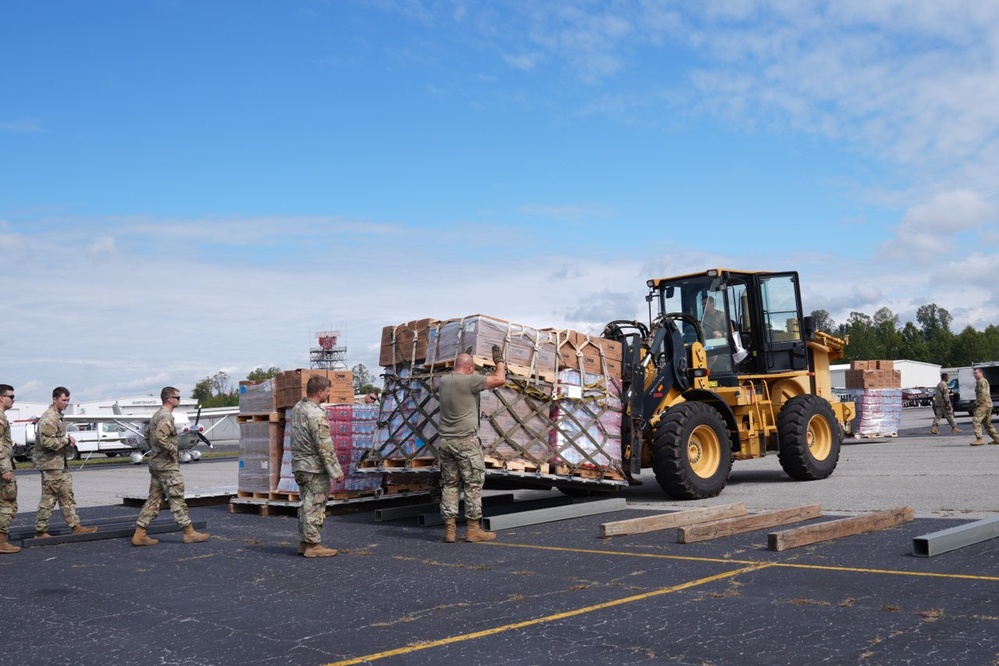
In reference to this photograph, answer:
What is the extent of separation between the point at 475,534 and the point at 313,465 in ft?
6.21

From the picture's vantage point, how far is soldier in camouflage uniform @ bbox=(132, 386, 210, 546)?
1117 cm

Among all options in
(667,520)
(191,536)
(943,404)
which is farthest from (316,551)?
(943,404)

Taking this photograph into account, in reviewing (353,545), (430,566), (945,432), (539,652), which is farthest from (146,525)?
(945,432)

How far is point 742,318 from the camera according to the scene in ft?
49.6

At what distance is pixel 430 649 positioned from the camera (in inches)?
Answer: 225

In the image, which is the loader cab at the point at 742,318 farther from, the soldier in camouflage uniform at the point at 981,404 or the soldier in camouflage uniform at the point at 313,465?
the soldier in camouflage uniform at the point at 981,404

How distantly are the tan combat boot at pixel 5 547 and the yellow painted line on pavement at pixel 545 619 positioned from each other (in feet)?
23.7

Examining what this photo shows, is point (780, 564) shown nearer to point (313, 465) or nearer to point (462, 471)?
point (462, 471)

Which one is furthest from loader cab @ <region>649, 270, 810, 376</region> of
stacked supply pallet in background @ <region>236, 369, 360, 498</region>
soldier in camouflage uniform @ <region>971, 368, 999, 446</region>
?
soldier in camouflage uniform @ <region>971, 368, 999, 446</region>

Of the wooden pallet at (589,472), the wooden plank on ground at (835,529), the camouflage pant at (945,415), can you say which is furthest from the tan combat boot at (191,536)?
the camouflage pant at (945,415)

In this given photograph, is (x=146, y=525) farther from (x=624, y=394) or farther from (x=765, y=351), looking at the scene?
(x=765, y=351)

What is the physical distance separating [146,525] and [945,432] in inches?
1008

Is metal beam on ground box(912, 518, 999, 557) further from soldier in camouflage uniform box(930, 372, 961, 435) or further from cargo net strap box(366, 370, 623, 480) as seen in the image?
soldier in camouflage uniform box(930, 372, 961, 435)

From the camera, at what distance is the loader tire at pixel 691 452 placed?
41.3 feet
